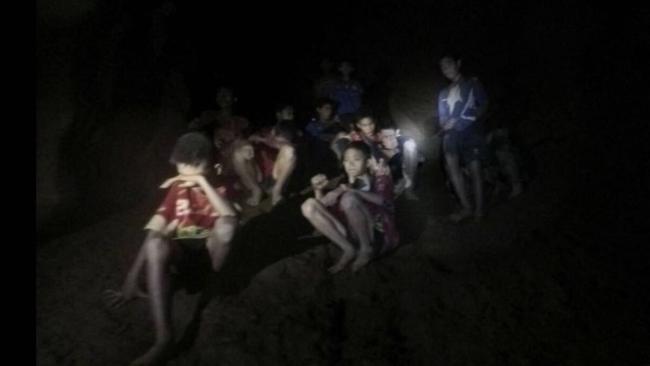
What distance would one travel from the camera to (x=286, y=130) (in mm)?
6406

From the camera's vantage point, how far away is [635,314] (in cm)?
422

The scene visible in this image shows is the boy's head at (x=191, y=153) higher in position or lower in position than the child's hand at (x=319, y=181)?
higher

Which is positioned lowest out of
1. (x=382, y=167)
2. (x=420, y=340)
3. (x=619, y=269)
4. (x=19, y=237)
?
(x=420, y=340)

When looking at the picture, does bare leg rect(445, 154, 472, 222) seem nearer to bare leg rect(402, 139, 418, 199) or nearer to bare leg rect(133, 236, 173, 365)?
bare leg rect(402, 139, 418, 199)

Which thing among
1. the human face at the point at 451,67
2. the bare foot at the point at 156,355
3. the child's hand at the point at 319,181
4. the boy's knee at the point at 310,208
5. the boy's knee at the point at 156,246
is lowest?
the bare foot at the point at 156,355

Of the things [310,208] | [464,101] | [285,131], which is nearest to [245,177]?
[285,131]

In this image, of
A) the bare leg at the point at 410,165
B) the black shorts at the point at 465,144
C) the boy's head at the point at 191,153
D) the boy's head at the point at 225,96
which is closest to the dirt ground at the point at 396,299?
the bare leg at the point at 410,165

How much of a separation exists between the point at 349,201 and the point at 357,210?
12 centimetres

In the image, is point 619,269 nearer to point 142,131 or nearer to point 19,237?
point 19,237

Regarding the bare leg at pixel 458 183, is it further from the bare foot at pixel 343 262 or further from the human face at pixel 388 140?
the bare foot at pixel 343 262

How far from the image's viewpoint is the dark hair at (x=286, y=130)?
6375 millimetres

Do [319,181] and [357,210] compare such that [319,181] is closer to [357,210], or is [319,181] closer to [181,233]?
[357,210]

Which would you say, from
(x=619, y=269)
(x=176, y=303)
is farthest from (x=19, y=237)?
(x=619, y=269)

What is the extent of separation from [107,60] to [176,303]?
314 cm
